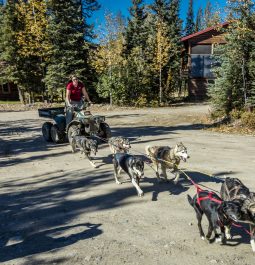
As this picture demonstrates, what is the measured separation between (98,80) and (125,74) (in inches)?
122

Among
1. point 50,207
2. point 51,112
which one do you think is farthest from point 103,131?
point 50,207

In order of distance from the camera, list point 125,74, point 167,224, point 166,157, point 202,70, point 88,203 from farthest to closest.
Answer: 1. point 202,70
2. point 125,74
3. point 166,157
4. point 88,203
5. point 167,224

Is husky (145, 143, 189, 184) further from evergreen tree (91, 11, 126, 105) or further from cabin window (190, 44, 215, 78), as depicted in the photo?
cabin window (190, 44, 215, 78)

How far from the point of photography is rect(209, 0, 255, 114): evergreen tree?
17.7 m

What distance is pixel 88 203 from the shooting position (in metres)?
6.87

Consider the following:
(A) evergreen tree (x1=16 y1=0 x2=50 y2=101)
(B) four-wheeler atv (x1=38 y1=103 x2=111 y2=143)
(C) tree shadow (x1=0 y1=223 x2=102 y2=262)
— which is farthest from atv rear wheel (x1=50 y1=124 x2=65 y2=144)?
(A) evergreen tree (x1=16 y1=0 x2=50 y2=101)

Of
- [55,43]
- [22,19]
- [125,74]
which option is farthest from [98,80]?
[22,19]

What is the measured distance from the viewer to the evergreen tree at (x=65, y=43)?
103ft

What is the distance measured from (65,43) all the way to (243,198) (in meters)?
29.5

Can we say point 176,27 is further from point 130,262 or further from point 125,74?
point 130,262

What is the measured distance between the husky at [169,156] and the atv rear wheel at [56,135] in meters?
5.93

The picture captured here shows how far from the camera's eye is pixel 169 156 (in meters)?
7.46

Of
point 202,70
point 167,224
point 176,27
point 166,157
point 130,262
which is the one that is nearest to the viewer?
point 130,262

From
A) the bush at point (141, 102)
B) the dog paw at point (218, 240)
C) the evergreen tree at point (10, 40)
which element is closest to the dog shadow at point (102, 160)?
the dog paw at point (218, 240)
